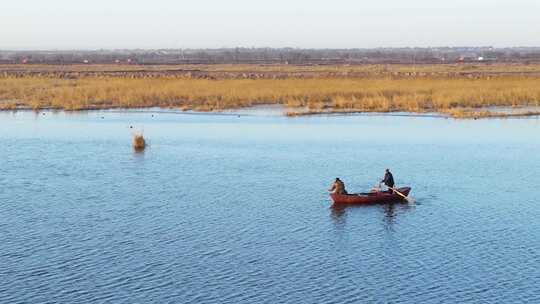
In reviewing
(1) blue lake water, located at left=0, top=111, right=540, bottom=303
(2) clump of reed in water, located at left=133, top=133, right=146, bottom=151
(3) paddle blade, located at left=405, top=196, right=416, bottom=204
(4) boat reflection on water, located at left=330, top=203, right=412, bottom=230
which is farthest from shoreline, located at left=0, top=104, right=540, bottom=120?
(4) boat reflection on water, located at left=330, top=203, right=412, bottom=230

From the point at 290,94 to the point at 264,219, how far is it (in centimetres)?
4513

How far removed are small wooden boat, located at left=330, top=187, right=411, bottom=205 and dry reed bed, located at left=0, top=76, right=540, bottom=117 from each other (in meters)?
30.0

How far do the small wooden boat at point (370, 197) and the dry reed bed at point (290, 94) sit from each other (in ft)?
98.5

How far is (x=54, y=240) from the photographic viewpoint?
27766 millimetres

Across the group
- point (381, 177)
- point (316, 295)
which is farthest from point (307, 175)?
point (316, 295)

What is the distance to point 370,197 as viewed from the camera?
34.0m

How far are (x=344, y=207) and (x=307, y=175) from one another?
23.3 ft

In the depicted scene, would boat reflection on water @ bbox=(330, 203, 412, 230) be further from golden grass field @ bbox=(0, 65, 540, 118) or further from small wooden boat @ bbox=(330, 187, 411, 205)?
golden grass field @ bbox=(0, 65, 540, 118)

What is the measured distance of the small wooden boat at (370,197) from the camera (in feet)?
110

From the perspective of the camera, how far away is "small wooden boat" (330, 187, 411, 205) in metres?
33.5

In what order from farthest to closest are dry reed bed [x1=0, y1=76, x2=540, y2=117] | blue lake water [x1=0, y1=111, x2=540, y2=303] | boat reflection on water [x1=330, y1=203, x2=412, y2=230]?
dry reed bed [x1=0, y1=76, x2=540, y2=117] → boat reflection on water [x1=330, y1=203, x2=412, y2=230] → blue lake water [x1=0, y1=111, x2=540, y2=303]

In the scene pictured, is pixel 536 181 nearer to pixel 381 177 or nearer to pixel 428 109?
pixel 381 177

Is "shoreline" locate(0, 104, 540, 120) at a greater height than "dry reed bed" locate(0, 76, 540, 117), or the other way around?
"dry reed bed" locate(0, 76, 540, 117)

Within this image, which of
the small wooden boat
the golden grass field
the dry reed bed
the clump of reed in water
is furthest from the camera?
the dry reed bed
